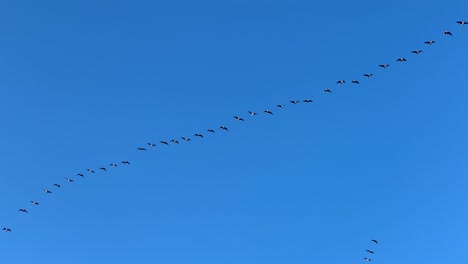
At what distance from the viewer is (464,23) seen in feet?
346

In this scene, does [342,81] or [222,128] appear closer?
[342,81]

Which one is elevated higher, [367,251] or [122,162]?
[122,162]

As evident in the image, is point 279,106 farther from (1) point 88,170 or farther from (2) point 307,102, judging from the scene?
(1) point 88,170

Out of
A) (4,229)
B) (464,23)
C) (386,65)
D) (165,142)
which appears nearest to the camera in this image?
(464,23)

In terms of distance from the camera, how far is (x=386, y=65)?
378 ft

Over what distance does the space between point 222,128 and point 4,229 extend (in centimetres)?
5505

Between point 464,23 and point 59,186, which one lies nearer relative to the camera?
point 464,23

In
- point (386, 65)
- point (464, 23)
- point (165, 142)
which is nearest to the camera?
point (464, 23)

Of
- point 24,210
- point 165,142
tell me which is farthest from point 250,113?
point 24,210

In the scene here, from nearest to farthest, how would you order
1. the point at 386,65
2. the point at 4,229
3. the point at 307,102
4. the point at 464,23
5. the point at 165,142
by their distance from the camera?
the point at 464,23 < the point at 386,65 < the point at 307,102 < the point at 165,142 < the point at 4,229

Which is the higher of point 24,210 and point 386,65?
point 386,65

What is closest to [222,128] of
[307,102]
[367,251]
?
[307,102]

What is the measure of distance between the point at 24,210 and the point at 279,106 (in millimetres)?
59940

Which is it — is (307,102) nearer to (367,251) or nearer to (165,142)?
(165,142)
